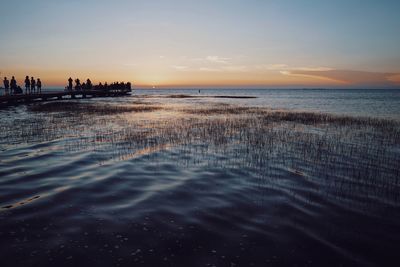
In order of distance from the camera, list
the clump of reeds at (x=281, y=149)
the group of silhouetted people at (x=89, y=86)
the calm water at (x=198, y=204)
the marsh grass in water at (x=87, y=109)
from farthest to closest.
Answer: the group of silhouetted people at (x=89, y=86) → the marsh grass in water at (x=87, y=109) → the clump of reeds at (x=281, y=149) → the calm water at (x=198, y=204)

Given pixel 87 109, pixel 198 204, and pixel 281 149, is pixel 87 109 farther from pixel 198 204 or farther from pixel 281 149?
pixel 198 204

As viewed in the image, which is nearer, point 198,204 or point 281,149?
point 198,204

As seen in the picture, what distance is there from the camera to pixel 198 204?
29.9ft

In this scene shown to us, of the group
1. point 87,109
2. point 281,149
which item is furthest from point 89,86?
point 281,149

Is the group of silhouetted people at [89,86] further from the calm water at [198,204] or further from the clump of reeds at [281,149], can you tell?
the calm water at [198,204]

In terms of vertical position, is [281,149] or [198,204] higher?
[281,149]

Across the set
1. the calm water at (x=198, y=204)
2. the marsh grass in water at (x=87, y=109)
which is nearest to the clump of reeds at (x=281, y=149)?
the calm water at (x=198, y=204)

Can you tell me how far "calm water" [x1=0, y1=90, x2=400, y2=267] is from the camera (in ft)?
20.8

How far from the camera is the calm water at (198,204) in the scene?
6.33 meters

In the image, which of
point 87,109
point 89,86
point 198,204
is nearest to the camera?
point 198,204

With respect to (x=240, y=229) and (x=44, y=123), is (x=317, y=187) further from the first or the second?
(x=44, y=123)

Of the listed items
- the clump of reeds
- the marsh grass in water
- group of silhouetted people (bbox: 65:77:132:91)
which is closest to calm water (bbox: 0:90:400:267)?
the clump of reeds

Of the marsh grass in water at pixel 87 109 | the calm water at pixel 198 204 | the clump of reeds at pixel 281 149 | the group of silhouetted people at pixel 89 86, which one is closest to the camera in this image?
the calm water at pixel 198 204

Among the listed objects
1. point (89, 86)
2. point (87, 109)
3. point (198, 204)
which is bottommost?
point (198, 204)
